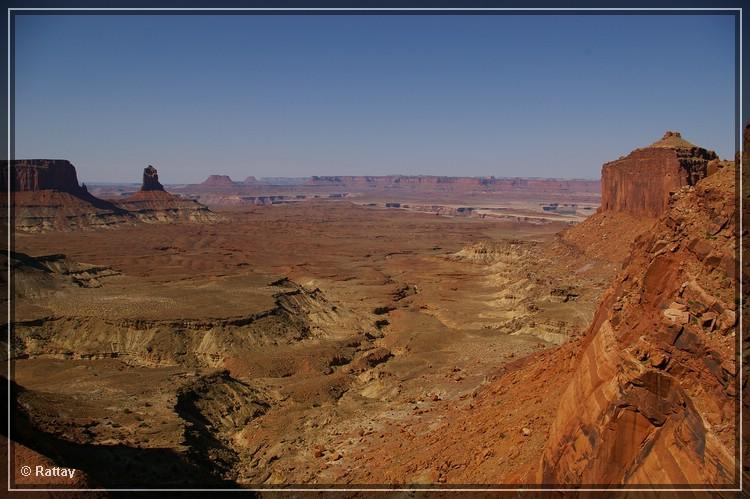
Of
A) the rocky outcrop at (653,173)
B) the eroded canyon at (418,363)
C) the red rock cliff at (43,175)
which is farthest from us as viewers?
the red rock cliff at (43,175)

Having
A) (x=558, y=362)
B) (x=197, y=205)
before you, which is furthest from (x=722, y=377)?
(x=197, y=205)

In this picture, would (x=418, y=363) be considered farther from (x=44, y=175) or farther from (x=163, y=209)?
(x=163, y=209)

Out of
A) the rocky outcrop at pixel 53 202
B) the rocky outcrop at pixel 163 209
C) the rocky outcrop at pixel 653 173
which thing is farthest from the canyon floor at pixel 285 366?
the rocky outcrop at pixel 163 209

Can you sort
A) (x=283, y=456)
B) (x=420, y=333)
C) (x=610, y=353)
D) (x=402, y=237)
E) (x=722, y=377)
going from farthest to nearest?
(x=402, y=237)
(x=420, y=333)
(x=283, y=456)
(x=610, y=353)
(x=722, y=377)

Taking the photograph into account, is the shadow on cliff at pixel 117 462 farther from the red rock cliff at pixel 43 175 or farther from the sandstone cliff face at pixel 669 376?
the red rock cliff at pixel 43 175

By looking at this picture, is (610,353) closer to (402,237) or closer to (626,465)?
(626,465)

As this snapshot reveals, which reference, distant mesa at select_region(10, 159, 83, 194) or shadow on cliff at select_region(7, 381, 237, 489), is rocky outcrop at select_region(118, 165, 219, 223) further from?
shadow on cliff at select_region(7, 381, 237, 489)
